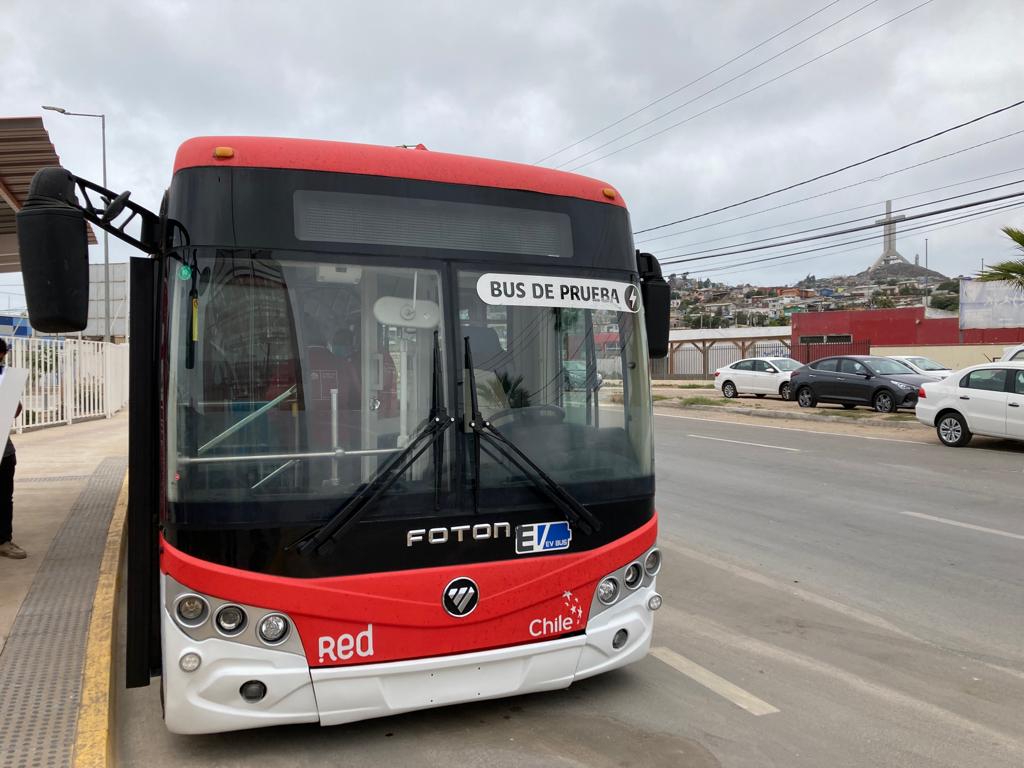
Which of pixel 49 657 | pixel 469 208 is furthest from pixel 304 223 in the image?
pixel 49 657

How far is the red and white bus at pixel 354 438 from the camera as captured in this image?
353 centimetres

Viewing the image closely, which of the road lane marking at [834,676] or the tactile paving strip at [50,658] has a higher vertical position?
the tactile paving strip at [50,658]

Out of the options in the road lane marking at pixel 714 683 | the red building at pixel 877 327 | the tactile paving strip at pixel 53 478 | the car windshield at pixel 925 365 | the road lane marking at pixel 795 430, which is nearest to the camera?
the road lane marking at pixel 714 683

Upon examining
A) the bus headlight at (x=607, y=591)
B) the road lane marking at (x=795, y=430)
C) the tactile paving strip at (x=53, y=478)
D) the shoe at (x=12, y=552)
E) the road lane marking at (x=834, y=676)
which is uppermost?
the bus headlight at (x=607, y=591)

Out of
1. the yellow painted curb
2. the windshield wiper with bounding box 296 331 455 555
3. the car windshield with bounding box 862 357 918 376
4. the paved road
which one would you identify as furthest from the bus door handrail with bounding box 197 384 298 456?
the car windshield with bounding box 862 357 918 376

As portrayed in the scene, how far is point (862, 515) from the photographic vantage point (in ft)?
30.3

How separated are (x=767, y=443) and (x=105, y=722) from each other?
45.9 feet

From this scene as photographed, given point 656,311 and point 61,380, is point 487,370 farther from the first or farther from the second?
point 61,380

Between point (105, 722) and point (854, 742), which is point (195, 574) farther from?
point (854, 742)

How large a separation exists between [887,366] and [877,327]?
2873 cm

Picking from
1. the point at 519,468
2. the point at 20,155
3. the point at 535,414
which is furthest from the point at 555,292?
the point at 20,155

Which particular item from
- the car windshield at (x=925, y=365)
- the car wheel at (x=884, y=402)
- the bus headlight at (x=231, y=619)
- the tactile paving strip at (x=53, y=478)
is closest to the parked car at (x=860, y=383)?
the car wheel at (x=884, y=402)

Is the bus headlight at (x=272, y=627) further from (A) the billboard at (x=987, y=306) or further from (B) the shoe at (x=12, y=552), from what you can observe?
(A) the billboard at (x=987, y=306)

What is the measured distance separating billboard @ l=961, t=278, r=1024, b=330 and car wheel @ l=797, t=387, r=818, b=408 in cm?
1445
